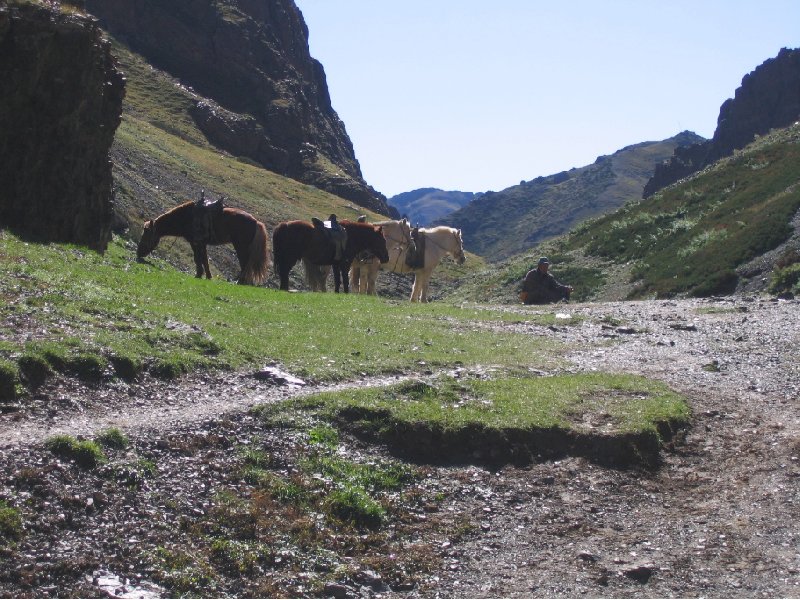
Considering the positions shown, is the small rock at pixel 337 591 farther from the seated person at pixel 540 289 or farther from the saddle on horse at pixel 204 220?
the seated person at pixel 540 289

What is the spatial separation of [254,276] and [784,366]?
16.5m

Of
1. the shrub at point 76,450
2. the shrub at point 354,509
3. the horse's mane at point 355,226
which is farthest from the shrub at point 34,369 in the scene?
the horse's mane at point 355,226

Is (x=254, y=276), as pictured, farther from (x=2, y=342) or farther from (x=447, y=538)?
(x=447, y=538)

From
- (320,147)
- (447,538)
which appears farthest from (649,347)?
(320,147)

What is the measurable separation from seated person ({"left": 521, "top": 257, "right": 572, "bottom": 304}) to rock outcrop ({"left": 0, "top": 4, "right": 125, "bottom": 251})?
14.3 meters

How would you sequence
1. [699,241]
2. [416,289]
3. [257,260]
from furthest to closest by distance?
[699,241] → [416,289] → [257,260]

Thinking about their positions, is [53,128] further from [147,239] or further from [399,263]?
[399,263]

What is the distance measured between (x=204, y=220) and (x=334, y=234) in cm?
412

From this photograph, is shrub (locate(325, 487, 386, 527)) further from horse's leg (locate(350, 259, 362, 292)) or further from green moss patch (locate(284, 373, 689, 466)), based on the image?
horse's leg (locate(350, 259, 362, 292))

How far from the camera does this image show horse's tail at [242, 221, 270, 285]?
27828mm

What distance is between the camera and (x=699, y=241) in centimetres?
4753

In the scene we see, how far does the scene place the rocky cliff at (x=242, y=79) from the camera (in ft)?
453

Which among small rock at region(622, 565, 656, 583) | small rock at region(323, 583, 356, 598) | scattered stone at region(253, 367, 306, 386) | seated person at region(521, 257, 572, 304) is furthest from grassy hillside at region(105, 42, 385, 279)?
small rock at region(622, 565, 656, 583)

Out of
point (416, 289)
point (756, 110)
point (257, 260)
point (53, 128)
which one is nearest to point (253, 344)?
point (53, 128)
